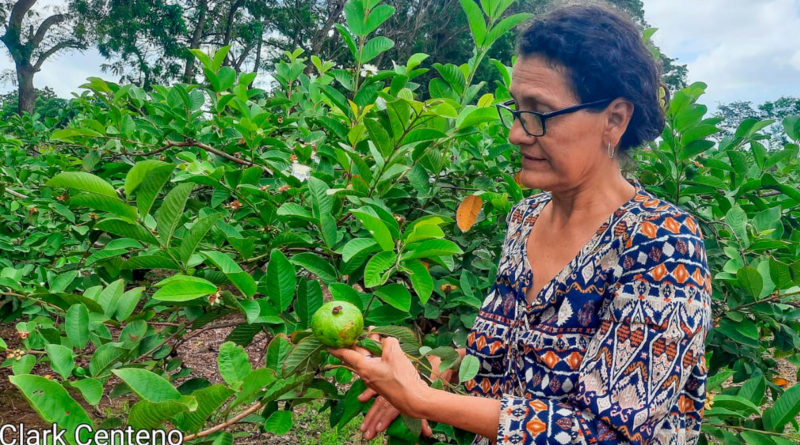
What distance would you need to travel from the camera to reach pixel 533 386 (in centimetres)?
118

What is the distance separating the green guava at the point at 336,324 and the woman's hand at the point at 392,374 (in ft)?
0.15

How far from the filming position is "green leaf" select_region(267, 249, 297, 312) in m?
1.17

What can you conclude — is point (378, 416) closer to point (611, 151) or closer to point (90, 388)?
point (90, 388)

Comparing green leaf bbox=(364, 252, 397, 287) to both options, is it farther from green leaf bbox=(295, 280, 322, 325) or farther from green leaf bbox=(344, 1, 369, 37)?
green leaf bbox=(344, 1, 369, 37)

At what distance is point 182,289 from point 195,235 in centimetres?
13

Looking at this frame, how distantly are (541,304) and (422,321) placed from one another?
54 cm

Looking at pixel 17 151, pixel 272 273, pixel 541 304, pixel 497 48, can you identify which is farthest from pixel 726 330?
pixel 497 48

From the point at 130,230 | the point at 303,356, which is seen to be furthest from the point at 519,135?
the point at 130,230

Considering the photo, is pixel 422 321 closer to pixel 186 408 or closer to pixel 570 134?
pixel 570 134

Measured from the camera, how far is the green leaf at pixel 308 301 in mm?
1201

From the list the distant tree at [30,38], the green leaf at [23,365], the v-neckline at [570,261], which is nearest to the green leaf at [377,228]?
the v-neckline at [570,261]

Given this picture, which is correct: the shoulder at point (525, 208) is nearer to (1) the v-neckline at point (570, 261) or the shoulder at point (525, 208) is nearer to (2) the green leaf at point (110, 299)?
(1) the v-neckline at point (570, 261)

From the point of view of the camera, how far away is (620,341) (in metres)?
1.00

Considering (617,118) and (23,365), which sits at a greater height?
(617,118)
